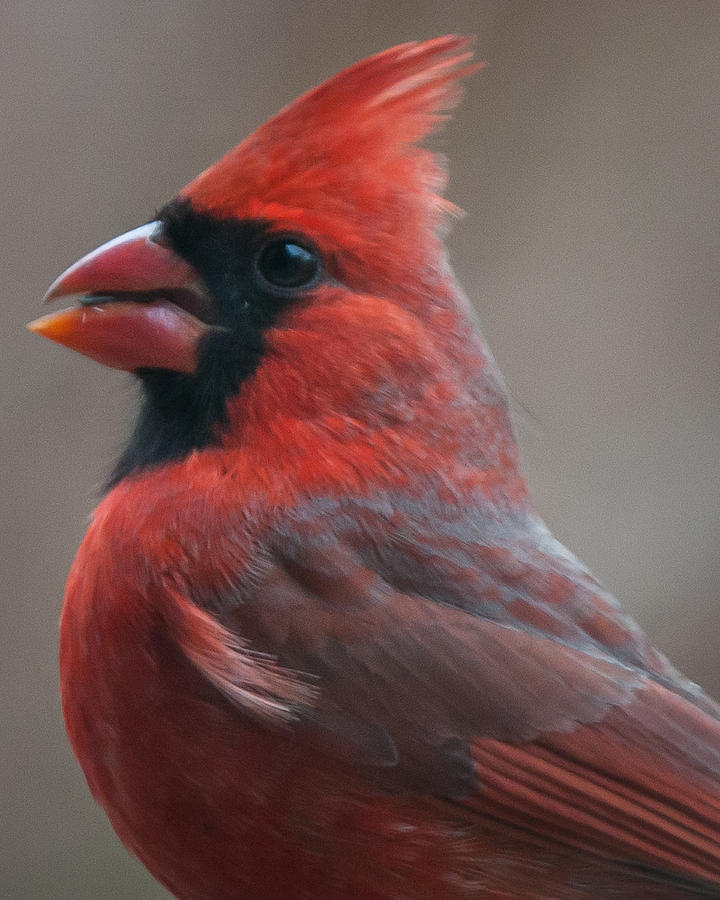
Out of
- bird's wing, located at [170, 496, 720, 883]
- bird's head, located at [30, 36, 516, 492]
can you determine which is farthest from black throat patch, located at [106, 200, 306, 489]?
bird's wing, located at [170, 496, 720, 883]

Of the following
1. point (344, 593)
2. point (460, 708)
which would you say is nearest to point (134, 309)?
point (344, 593)

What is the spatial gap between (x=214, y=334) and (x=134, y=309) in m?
0.10

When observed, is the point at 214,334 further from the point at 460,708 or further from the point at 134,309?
the point at 460,708

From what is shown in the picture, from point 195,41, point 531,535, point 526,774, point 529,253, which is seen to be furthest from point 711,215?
point 526,774

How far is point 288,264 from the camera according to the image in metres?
1.37

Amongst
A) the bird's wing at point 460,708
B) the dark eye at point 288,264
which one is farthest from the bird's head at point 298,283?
the bird's wing at point 460,708

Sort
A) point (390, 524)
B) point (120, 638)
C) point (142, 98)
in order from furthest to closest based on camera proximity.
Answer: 1. point (142, 98)
2. point (390, 524)
3. point (120, 638)

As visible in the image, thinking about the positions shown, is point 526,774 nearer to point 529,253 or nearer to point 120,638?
point 120,638

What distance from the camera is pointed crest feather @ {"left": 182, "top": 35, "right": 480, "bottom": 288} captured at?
4.45ft

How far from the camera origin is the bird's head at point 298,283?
53.3 inches

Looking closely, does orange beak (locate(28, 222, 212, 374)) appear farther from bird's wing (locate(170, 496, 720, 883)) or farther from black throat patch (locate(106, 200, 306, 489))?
bird's wing (locate(170, 496, 720, 883))

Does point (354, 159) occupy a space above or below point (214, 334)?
Result: above

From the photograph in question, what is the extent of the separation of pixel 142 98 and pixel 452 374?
6.84ft

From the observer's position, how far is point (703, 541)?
322 cm
